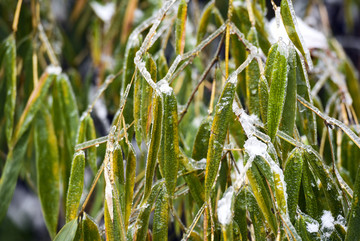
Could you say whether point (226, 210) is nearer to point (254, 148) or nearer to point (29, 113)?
point (254, 148)

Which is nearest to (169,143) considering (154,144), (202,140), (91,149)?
(154,144)

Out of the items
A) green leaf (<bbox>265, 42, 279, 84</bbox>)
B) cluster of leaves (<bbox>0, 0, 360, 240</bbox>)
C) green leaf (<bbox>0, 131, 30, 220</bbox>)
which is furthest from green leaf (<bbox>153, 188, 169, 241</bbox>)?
green leaf (<bbox>0, 131, 30, 220</bbox>)

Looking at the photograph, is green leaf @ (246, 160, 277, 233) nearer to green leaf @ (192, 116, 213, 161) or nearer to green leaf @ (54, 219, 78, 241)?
green leaf @ (192, 116, 213, 161)

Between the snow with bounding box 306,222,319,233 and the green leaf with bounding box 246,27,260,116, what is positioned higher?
the green leaf with bounding box 246,27,260,116

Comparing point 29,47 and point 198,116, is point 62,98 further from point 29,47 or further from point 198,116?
point 198,116

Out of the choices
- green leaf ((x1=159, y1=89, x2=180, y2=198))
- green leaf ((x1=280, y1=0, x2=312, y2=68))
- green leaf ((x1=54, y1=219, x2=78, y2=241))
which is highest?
green leaf ((x1=280, y1=0, x2=312, y2=68))

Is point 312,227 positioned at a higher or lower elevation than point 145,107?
lower

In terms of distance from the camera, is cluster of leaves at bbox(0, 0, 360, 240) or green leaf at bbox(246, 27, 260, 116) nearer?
cluster of leaves at bbox(0, 0, 360, 240)
